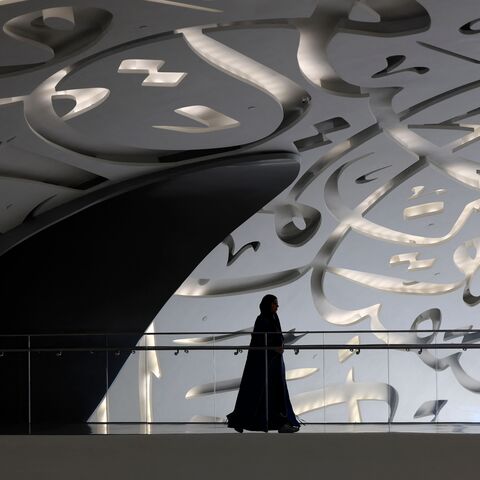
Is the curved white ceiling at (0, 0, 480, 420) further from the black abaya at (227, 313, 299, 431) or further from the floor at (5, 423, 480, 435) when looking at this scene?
the black abaya at (227, 313, 299, 431)

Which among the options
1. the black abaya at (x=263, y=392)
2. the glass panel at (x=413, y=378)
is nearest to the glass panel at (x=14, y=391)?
the black abaya at (x=263, y=392)

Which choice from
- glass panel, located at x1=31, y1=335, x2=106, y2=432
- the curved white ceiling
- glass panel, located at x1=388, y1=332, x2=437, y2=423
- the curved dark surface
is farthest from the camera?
the curved dark surface

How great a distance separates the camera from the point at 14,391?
818cm

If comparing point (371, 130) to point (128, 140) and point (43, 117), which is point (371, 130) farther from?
point (43, 117)

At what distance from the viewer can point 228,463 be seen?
784cm

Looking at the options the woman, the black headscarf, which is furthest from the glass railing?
the black headscarf

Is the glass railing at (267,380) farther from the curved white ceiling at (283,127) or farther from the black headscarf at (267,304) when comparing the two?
the black headscarf at (267,304)

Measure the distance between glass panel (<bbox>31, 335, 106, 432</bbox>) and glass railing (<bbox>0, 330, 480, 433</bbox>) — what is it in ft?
0.04

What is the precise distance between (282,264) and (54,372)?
7954 millimetres

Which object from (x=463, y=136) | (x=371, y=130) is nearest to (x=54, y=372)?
(x=371, y=130)

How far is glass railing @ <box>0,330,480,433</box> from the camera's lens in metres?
7.84

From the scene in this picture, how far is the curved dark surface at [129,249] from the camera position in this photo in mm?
12039

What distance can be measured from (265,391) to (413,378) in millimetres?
1307

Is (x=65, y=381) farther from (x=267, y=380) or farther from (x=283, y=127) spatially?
(x=283, y=127)
